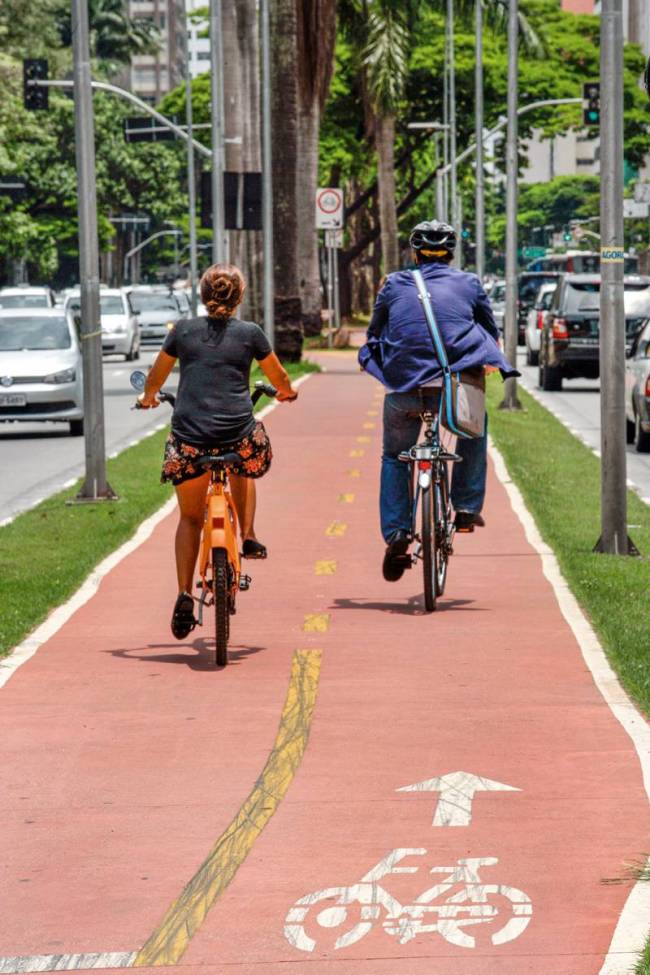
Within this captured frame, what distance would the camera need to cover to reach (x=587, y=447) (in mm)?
23391

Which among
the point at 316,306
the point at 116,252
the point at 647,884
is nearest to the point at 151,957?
the point at 647,884

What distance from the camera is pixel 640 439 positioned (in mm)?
23891

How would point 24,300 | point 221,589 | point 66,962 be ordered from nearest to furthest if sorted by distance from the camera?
point 66,962
point 221,589
point 24,300

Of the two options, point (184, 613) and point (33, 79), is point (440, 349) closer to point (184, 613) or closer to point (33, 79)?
point (184, 613)

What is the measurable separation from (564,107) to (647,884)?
219 feet

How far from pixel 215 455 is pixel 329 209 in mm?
36644

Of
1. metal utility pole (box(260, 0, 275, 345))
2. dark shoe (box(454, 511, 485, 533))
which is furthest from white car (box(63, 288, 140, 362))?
dark shoe (box(454, 511, 485, 533))

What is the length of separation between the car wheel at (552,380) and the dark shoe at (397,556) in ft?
78.4

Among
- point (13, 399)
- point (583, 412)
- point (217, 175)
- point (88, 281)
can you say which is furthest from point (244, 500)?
point (217, 175)

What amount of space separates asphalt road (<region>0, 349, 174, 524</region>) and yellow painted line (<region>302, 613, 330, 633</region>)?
616cm

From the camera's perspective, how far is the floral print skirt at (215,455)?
32.6 feet

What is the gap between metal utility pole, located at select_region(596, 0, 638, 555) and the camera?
13375 millimetres

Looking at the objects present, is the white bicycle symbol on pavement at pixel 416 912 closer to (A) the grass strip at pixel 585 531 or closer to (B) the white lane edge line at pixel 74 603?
(A) the grass strip at pixel 585 531

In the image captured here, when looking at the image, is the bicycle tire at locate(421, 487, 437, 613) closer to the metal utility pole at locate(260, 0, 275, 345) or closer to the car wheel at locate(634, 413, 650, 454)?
the car wheel at locate(634, 413, 650, 454)
